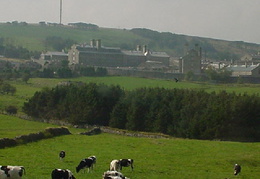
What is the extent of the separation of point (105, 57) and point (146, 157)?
394 feet

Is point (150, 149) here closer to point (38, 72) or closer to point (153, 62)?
point (38, 72)

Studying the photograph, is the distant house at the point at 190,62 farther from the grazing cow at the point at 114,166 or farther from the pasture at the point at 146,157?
the grazing cow at the point at 114,166

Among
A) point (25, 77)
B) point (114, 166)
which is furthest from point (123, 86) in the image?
point (114, 166)

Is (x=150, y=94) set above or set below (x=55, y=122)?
above

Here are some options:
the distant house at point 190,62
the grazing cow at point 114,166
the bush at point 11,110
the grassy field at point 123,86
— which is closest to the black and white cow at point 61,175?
the grazing cow at point 114,166

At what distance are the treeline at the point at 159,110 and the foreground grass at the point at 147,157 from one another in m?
13.6

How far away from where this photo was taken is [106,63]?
490ft

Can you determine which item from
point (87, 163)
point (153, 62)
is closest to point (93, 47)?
point (153, 62)

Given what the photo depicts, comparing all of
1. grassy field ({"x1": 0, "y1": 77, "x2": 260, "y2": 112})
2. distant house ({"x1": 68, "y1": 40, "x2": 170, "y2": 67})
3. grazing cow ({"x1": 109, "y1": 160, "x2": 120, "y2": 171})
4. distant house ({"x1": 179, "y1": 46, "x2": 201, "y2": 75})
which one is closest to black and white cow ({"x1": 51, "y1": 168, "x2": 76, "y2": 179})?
grazing cow ({"x1": 109, "y1": 160, "x2": 120, "y2": 171})

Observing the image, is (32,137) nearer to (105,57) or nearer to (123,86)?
(123,86)

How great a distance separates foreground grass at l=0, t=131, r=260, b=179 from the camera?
81.6 ft

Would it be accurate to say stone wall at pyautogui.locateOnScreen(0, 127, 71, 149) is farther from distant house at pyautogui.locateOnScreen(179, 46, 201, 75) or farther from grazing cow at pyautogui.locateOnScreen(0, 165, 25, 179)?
distant house at pyautogui.locateOnScreen(179, 46, 201, 75)

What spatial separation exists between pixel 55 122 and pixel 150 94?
1309cm

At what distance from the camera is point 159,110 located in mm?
59688
